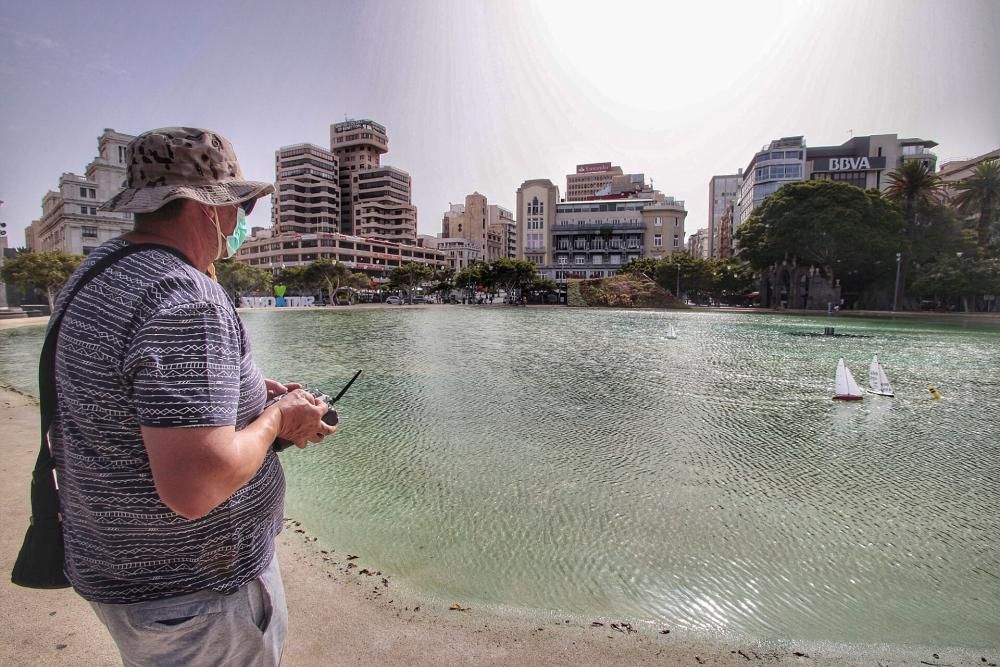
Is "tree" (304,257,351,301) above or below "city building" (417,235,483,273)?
below

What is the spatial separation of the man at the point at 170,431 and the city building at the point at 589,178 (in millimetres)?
158704

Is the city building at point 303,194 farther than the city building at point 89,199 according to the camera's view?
Yes

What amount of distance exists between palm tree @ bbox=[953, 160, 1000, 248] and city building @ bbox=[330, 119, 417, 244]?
9337 centimetres

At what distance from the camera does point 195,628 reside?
4.46 feet

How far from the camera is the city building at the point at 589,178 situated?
154788 millimetres

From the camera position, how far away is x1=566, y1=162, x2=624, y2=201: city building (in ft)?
508

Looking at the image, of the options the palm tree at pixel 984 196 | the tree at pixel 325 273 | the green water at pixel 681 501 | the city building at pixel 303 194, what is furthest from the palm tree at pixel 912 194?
A: the city building at pixel 303 194

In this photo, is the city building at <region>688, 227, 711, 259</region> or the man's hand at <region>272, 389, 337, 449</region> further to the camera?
the city building at <region>688, 227, 711, 259</region>

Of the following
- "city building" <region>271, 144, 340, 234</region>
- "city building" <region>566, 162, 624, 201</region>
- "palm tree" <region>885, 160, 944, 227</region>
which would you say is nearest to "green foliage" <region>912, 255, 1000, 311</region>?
"palm tree" <region>885, 160, 944, 227</region>

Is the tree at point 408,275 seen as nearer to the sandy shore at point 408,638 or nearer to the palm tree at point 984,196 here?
the palm tree at point 984,196

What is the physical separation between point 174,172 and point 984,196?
63.6 m

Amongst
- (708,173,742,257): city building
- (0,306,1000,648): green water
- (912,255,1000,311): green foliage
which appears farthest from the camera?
(708,173,742,257): city building

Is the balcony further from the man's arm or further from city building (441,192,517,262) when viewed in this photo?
the man's arm

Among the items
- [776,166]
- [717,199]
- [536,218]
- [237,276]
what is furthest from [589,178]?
[237,276]
